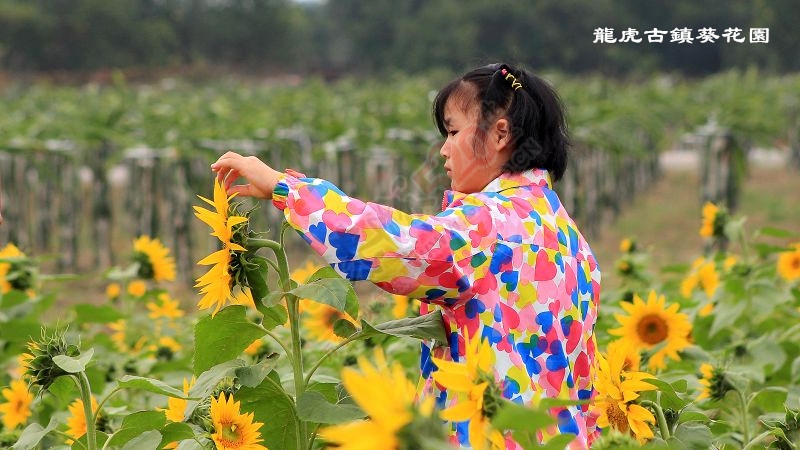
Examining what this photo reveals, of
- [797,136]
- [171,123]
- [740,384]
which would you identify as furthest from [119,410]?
[797,136]

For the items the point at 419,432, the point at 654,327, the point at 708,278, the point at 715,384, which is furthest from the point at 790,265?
the point at 419,432

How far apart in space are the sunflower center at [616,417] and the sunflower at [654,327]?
0.64m

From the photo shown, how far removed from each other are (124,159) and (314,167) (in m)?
1.27

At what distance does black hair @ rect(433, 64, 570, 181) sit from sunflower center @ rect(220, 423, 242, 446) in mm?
466

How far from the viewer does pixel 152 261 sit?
2820 millimetres

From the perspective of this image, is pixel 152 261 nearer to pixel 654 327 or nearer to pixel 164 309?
pixel 164 309

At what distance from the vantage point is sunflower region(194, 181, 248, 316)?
135 centimetres

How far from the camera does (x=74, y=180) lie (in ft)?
24.5

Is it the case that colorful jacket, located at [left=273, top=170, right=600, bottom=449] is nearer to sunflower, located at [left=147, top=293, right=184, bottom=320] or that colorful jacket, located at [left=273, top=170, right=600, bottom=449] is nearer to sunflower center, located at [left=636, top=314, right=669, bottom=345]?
sunflower center, located at [left=636, top=314, right=669, bottom=345]

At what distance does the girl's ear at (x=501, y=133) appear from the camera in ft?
4.93

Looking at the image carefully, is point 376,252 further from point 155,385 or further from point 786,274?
point 786,274

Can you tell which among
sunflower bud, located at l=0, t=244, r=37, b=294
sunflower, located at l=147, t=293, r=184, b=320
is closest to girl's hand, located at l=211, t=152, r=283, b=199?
sunflower bud, located at l=0, t=244, r=37, b=294

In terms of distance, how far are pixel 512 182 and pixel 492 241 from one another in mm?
125

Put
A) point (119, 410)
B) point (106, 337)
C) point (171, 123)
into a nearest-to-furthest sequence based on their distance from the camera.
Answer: point (119, 410)
point (106, 337)
point (171, 123)
